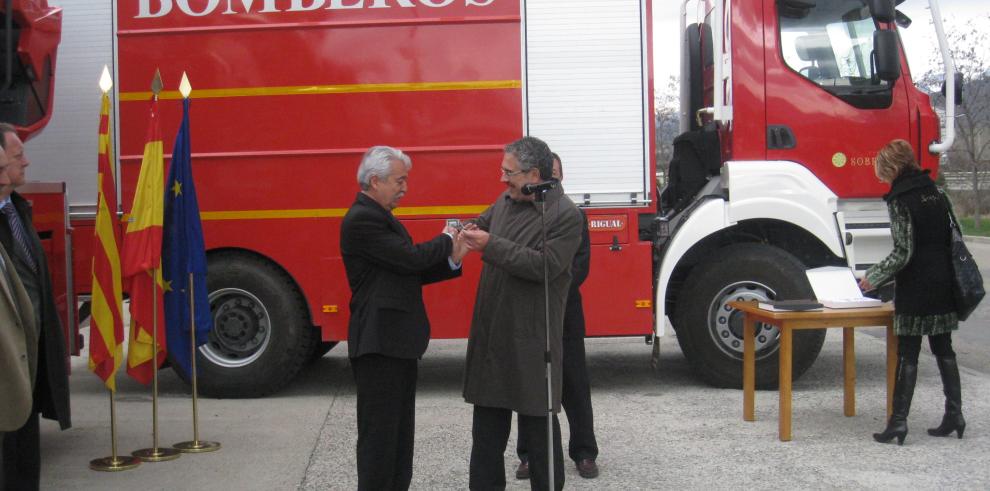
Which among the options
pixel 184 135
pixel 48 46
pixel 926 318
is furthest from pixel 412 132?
pixel 926 318

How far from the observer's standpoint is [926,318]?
250 inches

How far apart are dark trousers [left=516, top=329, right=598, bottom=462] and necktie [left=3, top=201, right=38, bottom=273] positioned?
2.67 metres

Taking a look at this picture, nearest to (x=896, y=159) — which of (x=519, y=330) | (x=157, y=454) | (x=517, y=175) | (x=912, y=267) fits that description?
(x=912, y=267)

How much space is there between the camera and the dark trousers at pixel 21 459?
5.02 meters

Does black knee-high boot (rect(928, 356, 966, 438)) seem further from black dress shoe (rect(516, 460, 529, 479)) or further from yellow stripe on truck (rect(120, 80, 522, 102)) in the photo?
yellow stripe on truck (rect(120, 80, 522, 102))

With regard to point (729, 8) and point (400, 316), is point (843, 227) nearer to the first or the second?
point (729, 8)

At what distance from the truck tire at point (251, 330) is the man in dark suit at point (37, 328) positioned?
262 cm

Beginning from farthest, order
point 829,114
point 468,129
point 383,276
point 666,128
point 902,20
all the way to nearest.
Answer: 1. point 666,128
2. point 902,20
3. point 829,114
4. point 468,129
5. point 383,276

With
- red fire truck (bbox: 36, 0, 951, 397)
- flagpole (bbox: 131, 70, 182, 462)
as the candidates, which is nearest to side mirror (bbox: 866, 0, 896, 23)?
red fire truck (bbox: 36, 0, 951, 397)

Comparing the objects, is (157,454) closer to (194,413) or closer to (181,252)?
(194,413)

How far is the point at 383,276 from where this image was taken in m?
4.65

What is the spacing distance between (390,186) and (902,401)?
Result: 3596 millimetres

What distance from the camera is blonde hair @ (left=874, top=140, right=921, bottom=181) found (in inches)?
249

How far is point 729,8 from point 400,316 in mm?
4555
